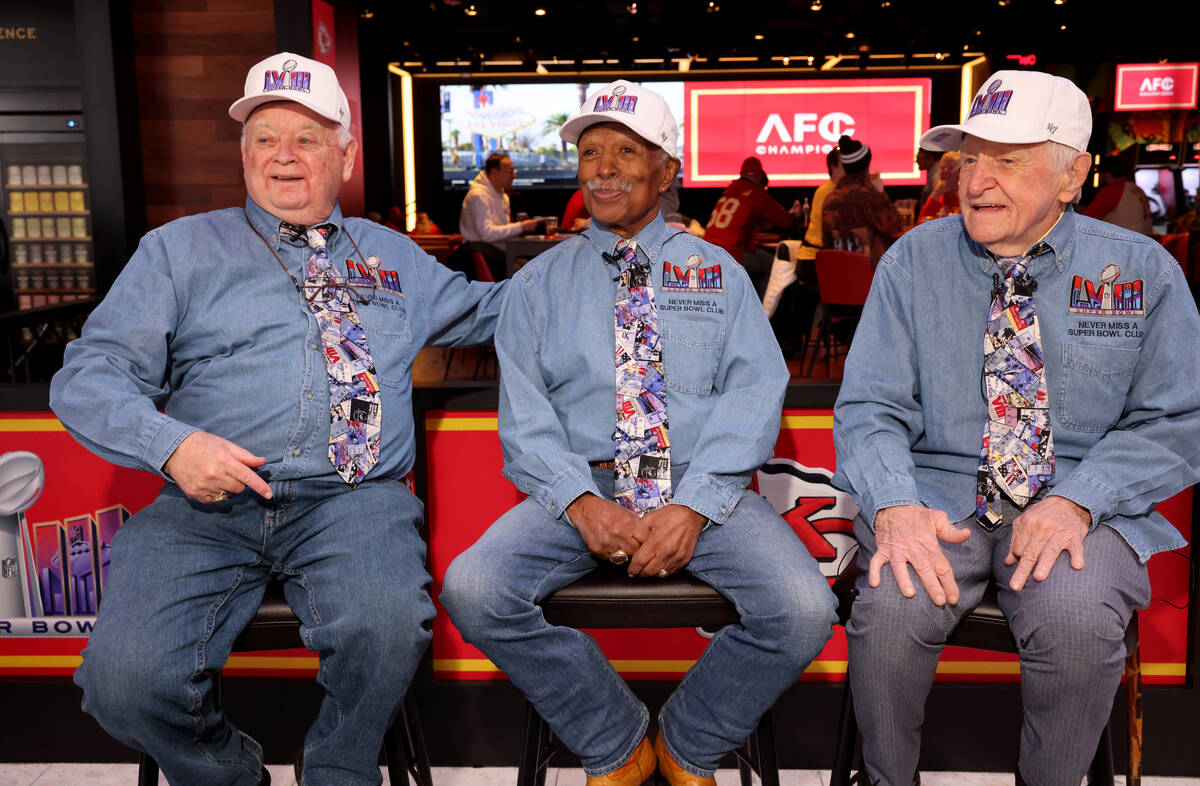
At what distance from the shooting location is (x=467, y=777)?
2479 mm

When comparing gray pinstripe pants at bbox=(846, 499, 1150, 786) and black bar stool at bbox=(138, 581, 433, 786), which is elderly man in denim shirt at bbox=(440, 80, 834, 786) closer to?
gray pinstripe pants at bbox=(846, 499, 1150, 786)

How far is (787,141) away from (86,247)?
33.8 ft

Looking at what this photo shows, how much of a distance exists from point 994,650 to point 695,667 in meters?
0.56

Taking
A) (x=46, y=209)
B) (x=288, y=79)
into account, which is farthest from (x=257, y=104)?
(x=46, y=209)

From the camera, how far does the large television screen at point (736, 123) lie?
14.5 meters

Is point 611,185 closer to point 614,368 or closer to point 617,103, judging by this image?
point 617,103

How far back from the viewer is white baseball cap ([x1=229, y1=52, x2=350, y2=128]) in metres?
2.06

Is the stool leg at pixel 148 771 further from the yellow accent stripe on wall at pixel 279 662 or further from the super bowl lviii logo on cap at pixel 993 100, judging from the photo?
the super bowl lviii logo on cap at pixel 993 100

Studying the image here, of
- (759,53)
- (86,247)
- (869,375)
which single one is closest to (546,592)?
(869,375)

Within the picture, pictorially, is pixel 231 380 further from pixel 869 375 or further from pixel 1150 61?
pixel 1150 61

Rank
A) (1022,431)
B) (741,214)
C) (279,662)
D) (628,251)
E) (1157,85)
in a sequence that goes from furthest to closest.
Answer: (1157,85) → (741,214) → (279,662) → (628,251) → (1022,431)

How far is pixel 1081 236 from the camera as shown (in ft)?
6.29

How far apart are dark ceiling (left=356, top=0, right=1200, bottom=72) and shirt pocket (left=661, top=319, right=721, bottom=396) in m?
9.40

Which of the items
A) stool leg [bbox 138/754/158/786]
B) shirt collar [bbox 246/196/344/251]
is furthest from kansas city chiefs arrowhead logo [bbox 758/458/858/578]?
stool leg [bbox 138/754/158/786]
